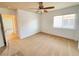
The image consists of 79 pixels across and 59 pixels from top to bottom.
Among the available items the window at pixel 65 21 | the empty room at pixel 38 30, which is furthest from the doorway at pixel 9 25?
the window at pixel 65 21

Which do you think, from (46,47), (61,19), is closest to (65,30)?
(61,19)

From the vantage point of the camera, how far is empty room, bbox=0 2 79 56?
3.56 ft

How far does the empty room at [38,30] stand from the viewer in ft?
3.56

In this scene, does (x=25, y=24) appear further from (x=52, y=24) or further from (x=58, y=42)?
(x=58, y=42)

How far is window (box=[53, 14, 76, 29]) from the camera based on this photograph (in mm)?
1088

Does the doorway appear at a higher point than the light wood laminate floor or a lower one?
higher

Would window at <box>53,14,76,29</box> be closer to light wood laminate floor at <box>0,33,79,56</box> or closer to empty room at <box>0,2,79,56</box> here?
empty room at <box>0,2,79,56</box>

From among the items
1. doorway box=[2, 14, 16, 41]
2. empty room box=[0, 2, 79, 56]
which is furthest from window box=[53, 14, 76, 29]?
doorway box=[2, 14, 16, 41]

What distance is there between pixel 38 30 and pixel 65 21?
0.49 m

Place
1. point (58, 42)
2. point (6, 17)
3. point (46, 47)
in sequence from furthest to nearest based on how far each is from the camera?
point (46, 47) → point (58, 42) → point (6, 17)

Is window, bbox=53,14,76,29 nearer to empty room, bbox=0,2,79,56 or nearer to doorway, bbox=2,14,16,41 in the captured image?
empty room, bbox=0,2,79,56

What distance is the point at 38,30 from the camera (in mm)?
1320

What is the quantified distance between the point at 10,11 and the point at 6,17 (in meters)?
0.12

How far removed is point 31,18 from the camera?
1330mm
